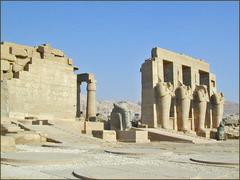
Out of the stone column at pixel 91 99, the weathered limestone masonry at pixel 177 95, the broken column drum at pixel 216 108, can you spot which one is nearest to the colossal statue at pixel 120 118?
the weathered limestone masonry at pixel 177 95

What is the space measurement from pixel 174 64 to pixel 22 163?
64.8ft

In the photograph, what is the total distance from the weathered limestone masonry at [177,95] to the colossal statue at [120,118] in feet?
13.9

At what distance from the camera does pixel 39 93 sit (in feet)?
66.8

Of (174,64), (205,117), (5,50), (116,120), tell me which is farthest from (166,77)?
(5,50)

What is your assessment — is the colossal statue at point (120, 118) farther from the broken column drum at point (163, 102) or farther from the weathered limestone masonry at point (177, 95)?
the weathered limestone masonry at point (177, 95)

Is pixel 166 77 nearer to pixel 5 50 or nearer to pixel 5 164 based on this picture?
pixel 5 50

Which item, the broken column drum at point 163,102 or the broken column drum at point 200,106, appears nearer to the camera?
the broken column drum at point 163,102

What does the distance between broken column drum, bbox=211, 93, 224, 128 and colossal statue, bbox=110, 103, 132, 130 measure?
12595mm

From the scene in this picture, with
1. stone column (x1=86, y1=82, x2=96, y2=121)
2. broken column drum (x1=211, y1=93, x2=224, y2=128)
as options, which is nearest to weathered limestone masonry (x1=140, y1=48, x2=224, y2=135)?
broken column drum (x1=211, y1=93, x2=224, y2=128)

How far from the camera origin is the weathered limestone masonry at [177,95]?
23.1m

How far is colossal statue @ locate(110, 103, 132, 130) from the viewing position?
19.0m

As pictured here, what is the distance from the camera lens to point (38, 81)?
20344 millimetres

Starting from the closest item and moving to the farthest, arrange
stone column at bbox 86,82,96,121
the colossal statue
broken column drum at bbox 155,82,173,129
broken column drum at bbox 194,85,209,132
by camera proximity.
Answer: the colossal statue
broken column drum at bbox 155,82,173,129
stone column at bbox 86,82,96,121
broken column drum at bbox 194,85,209,132

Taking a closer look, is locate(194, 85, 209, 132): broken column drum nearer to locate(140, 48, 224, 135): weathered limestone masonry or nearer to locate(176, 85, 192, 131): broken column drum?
locate(140, 48, 224, 135): weathered limestone masonry
